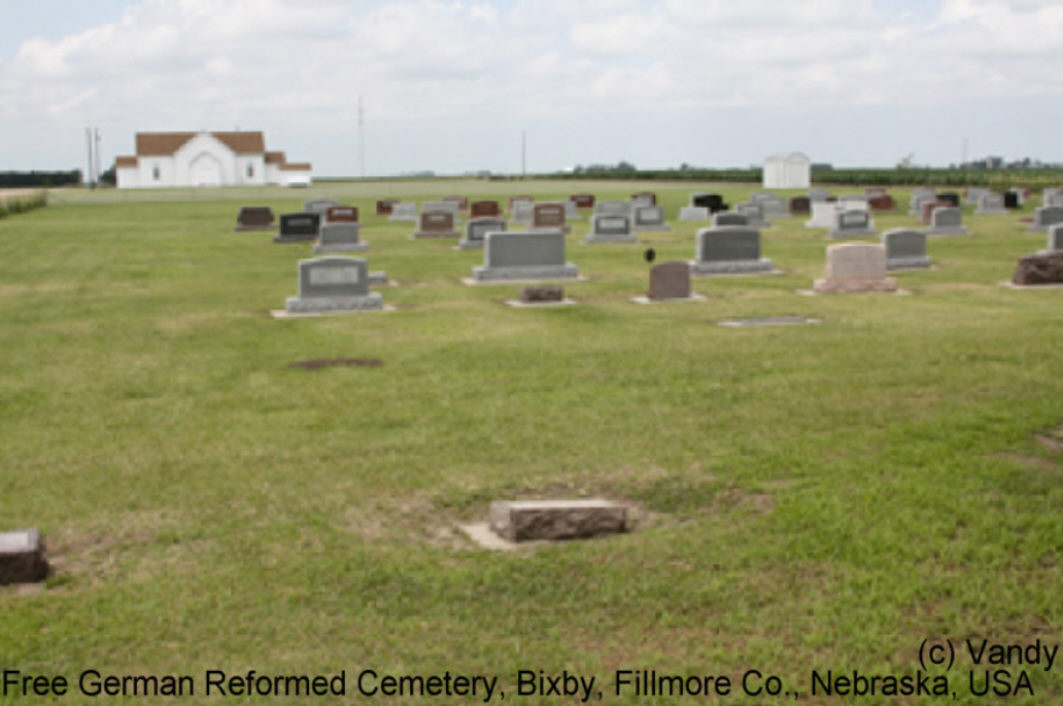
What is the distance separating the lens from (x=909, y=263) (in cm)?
2219

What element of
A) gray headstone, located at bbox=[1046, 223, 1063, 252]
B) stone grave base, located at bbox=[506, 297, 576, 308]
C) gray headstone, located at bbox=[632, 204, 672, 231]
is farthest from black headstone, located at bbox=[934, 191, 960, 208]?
stone grave base, located at bbox=[506, 297, 576, 308]

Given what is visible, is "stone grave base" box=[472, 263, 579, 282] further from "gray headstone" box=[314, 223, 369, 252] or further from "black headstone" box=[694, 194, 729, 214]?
"black headstone" box=[694, 194, 729, 214]

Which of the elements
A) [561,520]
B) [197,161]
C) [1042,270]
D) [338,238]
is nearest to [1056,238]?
[1042,270]

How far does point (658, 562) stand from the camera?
6098 mm

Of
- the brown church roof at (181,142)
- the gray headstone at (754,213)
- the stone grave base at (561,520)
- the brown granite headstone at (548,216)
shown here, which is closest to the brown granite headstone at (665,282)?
the stone grave base at (561,520)

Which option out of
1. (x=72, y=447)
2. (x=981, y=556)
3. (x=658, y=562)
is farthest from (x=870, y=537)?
(x=72, y=447)

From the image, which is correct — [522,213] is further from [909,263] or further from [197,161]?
[197,161]

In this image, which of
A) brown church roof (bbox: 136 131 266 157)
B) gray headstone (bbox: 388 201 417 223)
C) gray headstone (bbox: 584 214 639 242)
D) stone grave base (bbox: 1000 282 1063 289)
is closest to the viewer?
stone grave base (bbox: 1000 282 1063 289)

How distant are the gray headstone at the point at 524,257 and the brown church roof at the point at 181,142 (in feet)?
299

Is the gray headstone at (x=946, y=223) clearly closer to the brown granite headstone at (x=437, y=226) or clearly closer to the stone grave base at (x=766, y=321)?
the brown granite headstone at (x=437, y=226)

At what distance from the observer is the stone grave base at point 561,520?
6.50m

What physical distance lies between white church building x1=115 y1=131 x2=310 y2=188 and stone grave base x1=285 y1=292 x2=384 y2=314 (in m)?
92.7

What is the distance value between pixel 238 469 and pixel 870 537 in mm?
4573

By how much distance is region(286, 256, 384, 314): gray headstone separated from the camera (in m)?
17.5
